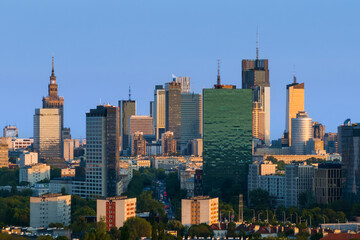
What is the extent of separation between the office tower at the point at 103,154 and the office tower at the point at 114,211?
43.7 m

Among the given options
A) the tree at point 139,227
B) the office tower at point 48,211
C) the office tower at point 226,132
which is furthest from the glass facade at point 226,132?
the tree at point 139,227

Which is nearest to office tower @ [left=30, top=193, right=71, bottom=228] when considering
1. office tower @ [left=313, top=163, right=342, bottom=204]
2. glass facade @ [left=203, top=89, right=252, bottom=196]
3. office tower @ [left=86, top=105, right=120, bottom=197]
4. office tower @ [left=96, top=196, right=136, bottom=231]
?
office tower @ [left=96, top=196, right=136, bottom=231]

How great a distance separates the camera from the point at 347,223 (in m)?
134

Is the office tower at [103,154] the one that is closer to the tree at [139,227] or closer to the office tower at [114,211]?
the office tower at [114,211]

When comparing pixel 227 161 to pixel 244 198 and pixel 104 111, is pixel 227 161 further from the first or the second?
pixel 104 111

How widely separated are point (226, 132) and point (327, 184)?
105 feet

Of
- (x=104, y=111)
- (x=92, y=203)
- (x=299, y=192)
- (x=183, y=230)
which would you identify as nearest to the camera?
(x=183, y=230)

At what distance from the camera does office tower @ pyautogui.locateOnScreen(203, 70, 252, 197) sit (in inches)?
7372

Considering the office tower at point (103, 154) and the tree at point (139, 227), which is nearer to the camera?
the tree at point (139, 227)

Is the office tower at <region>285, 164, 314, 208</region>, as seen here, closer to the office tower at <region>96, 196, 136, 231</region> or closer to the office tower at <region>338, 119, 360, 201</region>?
the office tower at <region>338, 119, 360, 201</region>

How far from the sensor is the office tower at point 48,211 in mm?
136125

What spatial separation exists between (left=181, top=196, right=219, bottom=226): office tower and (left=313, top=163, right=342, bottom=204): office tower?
101 feet

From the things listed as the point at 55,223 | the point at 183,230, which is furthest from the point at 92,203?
the point at 183,230

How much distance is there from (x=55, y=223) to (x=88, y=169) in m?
46.1
